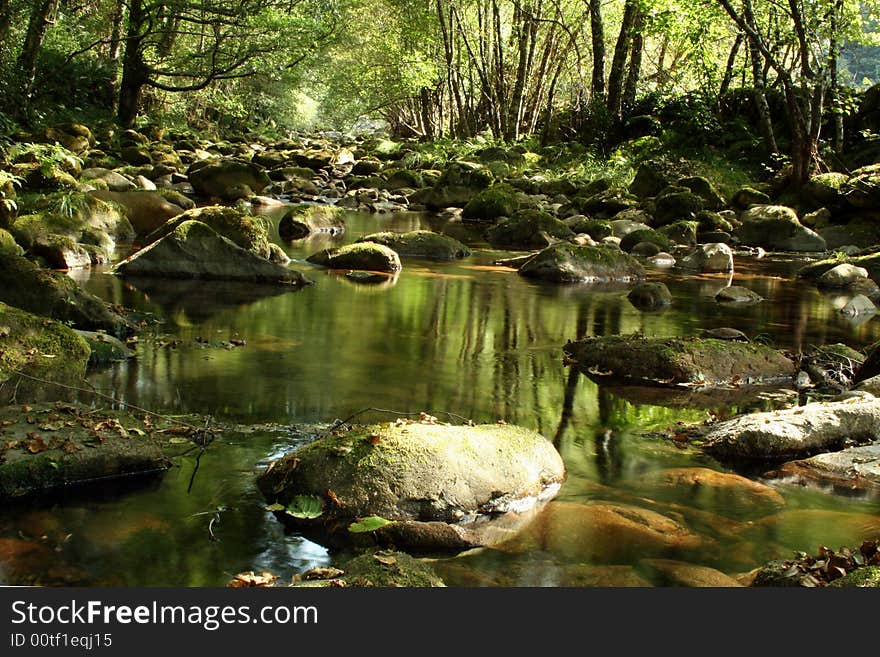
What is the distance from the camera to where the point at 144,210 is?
15.8 m

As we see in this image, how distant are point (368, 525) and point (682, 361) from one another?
12.9 feet

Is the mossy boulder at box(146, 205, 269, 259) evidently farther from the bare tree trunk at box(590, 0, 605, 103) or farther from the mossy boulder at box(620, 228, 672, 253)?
the bare tree trunk at box(590, 0, 605, 103)

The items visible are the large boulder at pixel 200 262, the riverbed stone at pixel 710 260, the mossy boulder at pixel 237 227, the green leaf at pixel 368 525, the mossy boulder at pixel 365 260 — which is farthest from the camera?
the riverbed stone at pixel 710 260

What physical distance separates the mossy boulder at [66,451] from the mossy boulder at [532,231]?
1316cm

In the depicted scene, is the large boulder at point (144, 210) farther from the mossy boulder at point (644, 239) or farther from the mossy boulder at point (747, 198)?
the mossy boulder at point (747, 198)

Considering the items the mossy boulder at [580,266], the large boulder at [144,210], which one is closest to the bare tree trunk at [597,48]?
the mossy boulder at [580,266]

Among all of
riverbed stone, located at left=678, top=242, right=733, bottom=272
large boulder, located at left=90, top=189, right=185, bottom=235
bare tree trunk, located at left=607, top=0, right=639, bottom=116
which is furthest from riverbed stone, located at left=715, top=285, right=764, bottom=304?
bare tree trunk, located at left=607, top=0, right=639, bottom=116

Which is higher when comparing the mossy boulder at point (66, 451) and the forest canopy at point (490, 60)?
the forest canopy at point (490, 60)

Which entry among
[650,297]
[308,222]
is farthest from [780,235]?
[308,222]

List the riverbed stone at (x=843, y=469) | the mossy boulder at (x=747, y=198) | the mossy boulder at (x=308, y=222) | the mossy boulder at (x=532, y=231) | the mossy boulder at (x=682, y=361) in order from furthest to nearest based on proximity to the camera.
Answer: the mossy boulder at (x=747, y=198)
the mossy boulder at (x=532, y=231)
the mossy boulder at (x=308, y=222)
the mossy boulder at (x=682, y=361)
the riverbed stone at (x=843, y=469)

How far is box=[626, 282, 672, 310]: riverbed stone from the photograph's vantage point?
11359 millimetres

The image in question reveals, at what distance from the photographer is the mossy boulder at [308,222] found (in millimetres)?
17234

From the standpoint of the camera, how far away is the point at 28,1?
22594mm

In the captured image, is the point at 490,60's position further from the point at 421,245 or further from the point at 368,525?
the point at 368,525
